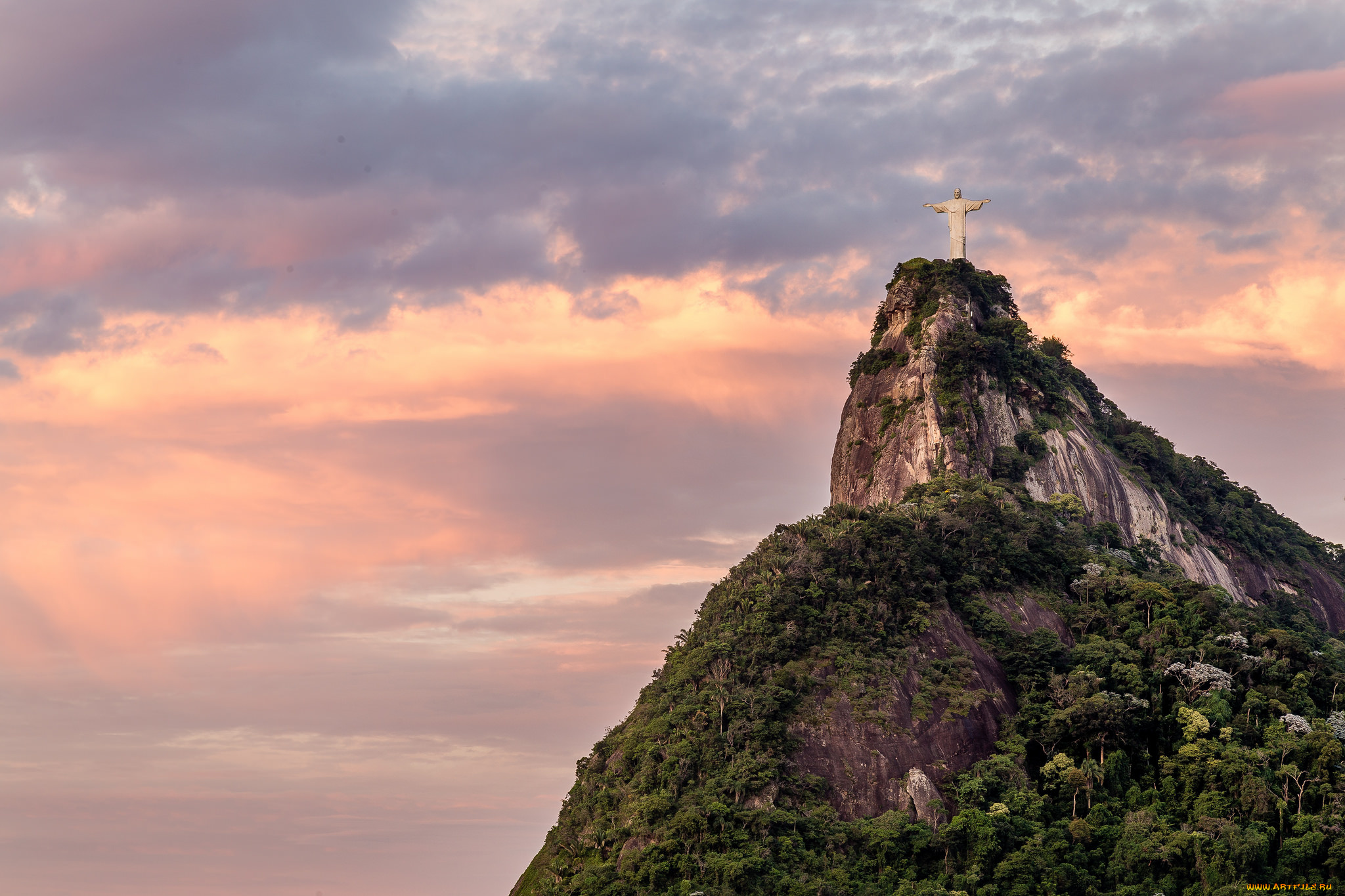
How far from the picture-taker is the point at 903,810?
2813 inches

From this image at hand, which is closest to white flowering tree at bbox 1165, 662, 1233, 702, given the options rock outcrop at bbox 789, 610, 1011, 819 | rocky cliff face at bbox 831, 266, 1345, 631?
rock outcrop at bbox 789, 610, 1011, 819

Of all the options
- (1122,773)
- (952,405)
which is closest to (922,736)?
(1122,773)

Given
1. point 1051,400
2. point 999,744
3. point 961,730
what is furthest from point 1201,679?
point 1051,400

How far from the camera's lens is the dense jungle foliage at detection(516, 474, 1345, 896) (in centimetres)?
6744

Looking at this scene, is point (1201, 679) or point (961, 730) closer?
point (961, 730)

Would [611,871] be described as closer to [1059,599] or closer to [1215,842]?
[1215,842]

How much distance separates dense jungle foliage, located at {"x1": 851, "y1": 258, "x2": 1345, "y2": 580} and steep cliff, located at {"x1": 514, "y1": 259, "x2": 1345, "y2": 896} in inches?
503

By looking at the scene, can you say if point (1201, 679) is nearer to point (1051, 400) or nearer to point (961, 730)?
point (961, 730)

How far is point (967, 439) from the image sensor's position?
106 m

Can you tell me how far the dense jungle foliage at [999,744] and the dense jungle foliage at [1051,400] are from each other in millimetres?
20556

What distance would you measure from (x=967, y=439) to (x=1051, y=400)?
10813 mm

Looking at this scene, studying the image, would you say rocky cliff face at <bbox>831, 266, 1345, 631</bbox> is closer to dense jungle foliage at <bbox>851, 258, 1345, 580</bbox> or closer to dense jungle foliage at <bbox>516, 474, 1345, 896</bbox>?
dense jungle foliage at <bbox>851, 258, 1345, 580</bbox>

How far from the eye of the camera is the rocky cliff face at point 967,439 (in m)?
107

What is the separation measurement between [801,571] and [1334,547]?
7403 centimetres
